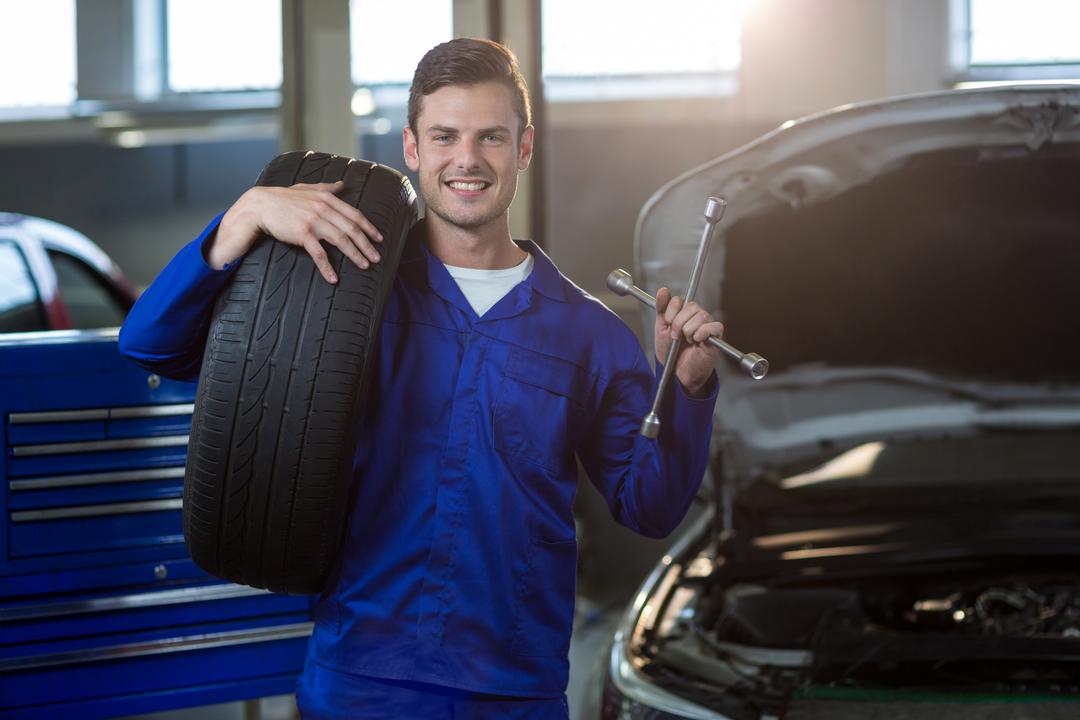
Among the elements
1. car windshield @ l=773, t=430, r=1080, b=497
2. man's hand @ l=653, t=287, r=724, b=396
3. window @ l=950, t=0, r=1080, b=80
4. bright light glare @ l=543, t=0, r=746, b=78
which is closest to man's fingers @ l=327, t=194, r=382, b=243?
man's hand @ l=653, t=287, r=724, b=396

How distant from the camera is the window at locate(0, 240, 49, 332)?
3.06 meters

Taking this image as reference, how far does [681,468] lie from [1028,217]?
3.12ft

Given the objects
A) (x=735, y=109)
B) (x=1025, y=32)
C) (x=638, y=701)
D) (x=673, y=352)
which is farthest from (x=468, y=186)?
(x=1025, y=32)

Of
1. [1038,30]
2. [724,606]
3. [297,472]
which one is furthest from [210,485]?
[1038,30]

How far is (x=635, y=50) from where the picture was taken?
694cm

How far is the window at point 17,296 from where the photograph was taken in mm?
3062

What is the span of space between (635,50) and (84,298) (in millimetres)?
3709

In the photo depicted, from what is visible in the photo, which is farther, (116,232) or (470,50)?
(116,232)

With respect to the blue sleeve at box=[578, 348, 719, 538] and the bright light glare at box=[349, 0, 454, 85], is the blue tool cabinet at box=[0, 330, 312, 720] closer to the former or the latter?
the blue sleeve at box=[578, 348, 719, 538]

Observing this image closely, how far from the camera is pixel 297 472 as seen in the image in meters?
1.43

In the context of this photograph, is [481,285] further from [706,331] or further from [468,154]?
[706,331]

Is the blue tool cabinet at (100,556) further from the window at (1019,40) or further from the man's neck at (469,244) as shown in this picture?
the window at (1019,40)

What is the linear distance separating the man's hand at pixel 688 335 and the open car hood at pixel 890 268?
397mm

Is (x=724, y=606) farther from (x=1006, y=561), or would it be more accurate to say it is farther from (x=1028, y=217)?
(x=1028, y=217)
